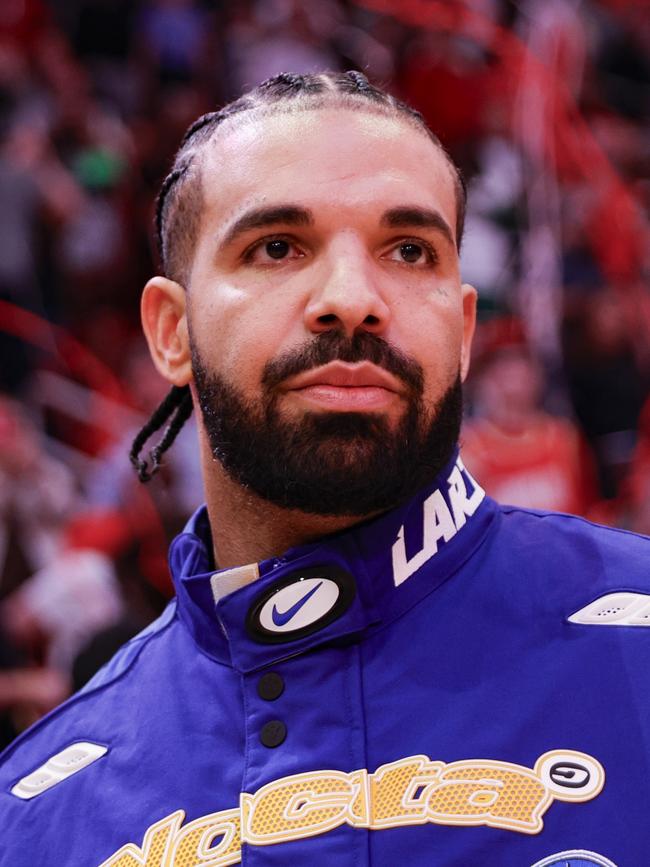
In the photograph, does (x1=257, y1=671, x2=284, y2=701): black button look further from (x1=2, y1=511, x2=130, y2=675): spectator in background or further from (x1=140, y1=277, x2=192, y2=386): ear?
(x1=2, y1=511, x2=130, y2=675): spectator in background

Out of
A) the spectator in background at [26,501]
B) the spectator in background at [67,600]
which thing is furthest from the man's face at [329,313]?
the spectator in background at [26,501]

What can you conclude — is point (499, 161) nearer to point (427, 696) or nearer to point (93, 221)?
point (93, 221)

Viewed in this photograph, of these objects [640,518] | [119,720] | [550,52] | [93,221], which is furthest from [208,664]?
[550,52]

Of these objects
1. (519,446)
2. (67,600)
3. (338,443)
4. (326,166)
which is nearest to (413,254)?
(326,166)

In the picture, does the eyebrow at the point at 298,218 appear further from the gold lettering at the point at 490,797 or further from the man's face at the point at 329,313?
the gold lettering at the point at 490,797

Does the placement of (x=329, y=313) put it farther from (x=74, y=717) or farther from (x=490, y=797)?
(x=74, y=717)

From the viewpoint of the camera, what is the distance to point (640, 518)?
433cm

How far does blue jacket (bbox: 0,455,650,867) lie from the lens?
1.28m

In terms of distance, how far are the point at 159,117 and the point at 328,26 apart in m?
1.20

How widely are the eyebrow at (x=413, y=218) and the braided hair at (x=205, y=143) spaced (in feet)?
0.53

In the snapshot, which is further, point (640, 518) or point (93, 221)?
point (93, 221)

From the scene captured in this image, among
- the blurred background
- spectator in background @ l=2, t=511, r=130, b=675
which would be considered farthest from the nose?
spectator in background @ l=2, t=511, r=130, b=675

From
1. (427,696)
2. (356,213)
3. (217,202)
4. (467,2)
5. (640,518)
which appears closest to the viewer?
(427,696)

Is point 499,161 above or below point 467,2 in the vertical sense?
below
